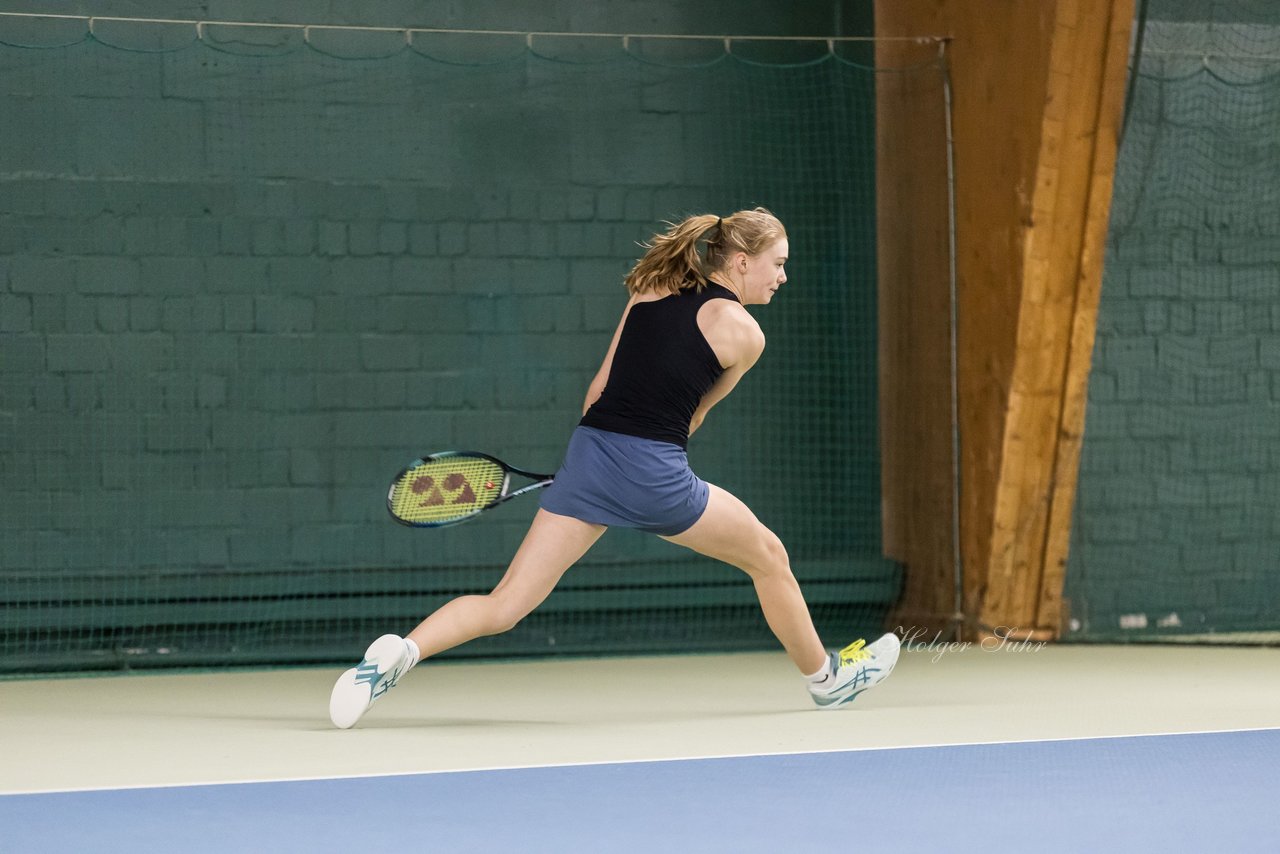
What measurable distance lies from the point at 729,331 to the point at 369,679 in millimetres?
1324

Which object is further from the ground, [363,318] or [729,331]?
[363,318]

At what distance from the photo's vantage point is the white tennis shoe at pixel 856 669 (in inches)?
215

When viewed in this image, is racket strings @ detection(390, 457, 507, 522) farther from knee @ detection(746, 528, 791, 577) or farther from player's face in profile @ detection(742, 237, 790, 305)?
player's face in profile @ detection(742, 237, 790, 305)

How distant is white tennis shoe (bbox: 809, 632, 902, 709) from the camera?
545 cm

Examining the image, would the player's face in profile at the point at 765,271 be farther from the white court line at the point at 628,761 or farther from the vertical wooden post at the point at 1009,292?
the vertical wooden post at the point at 1009,292

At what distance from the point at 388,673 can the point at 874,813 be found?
1.65 m

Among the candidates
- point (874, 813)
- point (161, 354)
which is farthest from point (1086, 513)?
point (874, 813)

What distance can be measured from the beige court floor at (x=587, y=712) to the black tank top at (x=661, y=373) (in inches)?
33.1

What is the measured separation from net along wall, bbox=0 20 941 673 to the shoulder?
2.63m

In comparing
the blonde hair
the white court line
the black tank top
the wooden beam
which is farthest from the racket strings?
the wooden beam

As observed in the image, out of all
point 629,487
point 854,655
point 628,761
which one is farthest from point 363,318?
point 628,761

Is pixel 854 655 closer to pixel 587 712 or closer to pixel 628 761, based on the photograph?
pixel 587 712

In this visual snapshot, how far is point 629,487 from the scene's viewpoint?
5121mm

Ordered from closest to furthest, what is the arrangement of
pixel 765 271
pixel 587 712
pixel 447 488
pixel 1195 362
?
pixel 765 271, pixel 447 488, pixel 587 712, pixel 1195 362
